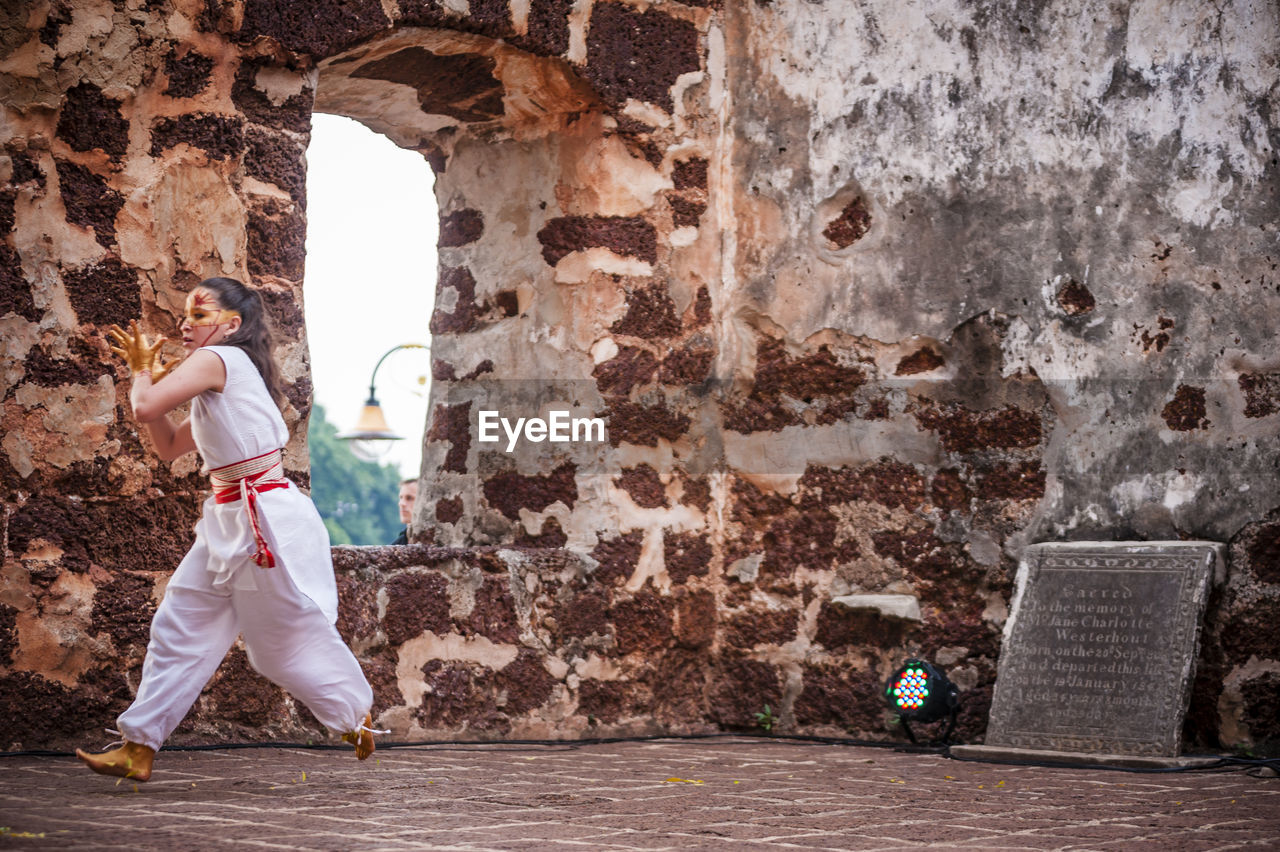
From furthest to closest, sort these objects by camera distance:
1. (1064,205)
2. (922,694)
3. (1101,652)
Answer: (1064,205) → (922,694) → (1101,652)

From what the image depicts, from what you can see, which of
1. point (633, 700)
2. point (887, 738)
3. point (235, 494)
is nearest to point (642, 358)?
point (633, 700)

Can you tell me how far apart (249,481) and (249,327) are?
410 millimetres

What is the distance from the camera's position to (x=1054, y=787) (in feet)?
12.6

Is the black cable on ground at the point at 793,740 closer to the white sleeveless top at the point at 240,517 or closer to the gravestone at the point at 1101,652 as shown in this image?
the gravestone at the point at 1101,652

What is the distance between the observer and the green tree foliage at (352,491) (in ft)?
119

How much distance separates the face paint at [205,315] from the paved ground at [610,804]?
1127 millimetres

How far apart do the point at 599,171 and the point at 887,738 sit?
2244 millimetres

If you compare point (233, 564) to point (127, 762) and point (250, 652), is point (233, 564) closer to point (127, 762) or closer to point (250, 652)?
point (250, 652)

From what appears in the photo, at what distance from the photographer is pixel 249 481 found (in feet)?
11.5

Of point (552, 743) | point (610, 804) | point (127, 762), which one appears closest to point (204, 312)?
point (127, 762)

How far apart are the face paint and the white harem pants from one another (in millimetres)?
632

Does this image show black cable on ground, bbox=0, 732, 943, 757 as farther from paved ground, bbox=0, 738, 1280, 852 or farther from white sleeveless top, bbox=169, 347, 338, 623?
white sleeveless top, bbox=169, 347, 338, 623

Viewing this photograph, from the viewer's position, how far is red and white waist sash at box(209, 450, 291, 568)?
3465 mm

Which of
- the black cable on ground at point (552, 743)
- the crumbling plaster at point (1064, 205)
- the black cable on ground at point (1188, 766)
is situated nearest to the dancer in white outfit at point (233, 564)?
the black cable on ground at point (552, 743)
